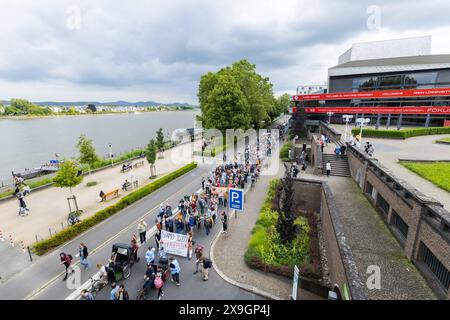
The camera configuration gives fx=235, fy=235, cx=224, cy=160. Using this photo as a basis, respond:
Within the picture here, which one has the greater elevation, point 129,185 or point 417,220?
point 417,220

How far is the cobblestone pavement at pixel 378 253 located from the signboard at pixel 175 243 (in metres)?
7.57

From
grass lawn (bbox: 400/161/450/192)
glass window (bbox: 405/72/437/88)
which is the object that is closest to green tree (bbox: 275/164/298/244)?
grass lawn (bbox: 400/161/450/192)

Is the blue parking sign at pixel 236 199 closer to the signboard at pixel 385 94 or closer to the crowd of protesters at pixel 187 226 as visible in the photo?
the crowd of protesters at pixel 187 226

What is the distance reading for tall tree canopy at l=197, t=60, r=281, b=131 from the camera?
37.8 metres

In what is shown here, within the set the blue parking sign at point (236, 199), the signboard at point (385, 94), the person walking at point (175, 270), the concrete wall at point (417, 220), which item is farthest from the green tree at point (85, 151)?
the signboard at point (385, 94)

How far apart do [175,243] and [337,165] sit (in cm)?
1526

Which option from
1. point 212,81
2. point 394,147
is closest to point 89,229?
point 394,147

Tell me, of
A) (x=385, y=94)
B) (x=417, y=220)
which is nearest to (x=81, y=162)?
(x=417, y=220)

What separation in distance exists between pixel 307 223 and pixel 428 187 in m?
6.75

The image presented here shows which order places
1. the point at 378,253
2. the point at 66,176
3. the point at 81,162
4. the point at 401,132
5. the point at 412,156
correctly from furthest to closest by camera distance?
the point at 401,132
the point at 81,162
the point at 412,156
the point at 66,176
the point at 378,253

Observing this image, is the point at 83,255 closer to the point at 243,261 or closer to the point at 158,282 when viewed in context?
the point at 158,282

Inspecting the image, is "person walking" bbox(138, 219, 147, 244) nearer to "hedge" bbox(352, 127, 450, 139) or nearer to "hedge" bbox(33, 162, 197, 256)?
"hedge" bbox(33, 162, 197, 256)

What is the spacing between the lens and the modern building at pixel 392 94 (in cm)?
3703

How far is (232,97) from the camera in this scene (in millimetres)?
37812
